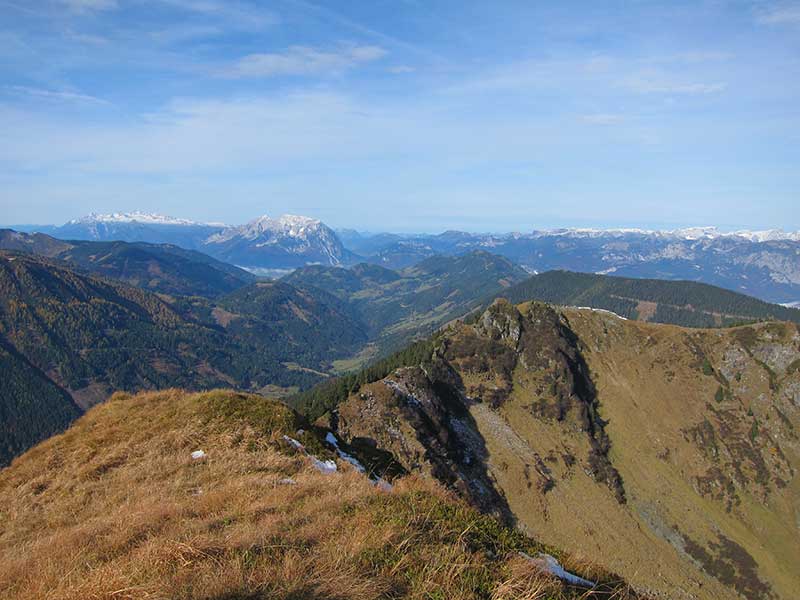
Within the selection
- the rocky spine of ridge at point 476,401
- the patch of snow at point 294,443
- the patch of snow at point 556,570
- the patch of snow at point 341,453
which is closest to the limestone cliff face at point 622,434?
the rocky spine of ridge at point 476,401

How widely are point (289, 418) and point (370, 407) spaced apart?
7456 cm

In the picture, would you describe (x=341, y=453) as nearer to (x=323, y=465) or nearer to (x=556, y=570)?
(x=323, y=465)

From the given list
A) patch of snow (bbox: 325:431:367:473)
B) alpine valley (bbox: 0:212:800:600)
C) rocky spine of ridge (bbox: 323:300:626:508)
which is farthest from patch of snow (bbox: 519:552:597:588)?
rocky spine of ridge (bbox: 323:300:626:508)

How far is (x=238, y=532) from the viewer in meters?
9.70

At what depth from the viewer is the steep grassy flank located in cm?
755

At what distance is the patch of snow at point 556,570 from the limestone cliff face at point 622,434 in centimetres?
7270

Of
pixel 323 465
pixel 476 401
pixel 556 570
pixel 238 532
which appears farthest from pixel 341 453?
pixel 476 401

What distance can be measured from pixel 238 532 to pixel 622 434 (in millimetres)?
158219

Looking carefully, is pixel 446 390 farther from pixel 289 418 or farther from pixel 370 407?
pixel 289 418

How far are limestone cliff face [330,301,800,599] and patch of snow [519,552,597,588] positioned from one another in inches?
2862

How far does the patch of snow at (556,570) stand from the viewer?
9.70 m

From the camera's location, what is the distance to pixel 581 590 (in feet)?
30.4

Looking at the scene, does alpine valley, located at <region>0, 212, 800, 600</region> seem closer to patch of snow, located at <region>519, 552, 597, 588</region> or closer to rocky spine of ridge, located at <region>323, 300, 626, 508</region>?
patch of snow, located at <region>519, 552, 597, 588</region>

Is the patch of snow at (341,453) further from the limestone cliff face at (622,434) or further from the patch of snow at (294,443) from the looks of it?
the limestone cliff face at (622,434)
